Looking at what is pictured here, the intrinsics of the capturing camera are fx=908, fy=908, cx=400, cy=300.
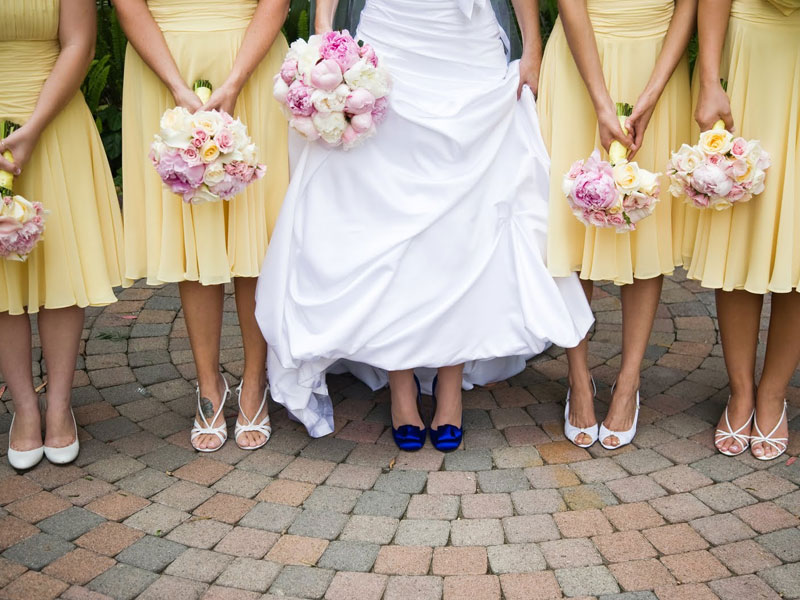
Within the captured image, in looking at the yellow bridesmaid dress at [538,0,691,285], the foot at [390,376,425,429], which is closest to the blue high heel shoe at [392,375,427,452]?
the foot at [390,376,425,429]

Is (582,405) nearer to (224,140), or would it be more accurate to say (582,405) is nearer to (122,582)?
(224,140)

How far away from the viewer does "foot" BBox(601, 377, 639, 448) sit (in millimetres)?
3898

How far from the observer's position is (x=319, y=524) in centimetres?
335

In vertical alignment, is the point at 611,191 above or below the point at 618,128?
below

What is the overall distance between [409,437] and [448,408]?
8.4 inches

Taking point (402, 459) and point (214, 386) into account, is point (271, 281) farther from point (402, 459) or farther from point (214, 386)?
point (402, 459)

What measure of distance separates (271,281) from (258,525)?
99 centimetres

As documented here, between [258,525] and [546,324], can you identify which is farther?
[546,324]

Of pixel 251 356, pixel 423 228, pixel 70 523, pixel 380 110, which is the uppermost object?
pixel 380 110

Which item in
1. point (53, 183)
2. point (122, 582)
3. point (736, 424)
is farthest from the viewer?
point (736, 424)

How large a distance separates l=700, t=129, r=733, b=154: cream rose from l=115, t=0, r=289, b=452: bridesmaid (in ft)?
5.44

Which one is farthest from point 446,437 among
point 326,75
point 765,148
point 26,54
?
point 26,54

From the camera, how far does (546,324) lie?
3.64 metres

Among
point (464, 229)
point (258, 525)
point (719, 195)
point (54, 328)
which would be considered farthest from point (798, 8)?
point (54, 328)
